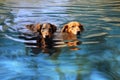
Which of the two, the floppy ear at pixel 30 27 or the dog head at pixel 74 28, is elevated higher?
the floppy ear at pixel 30 27

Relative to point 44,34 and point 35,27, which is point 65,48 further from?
point 35,27

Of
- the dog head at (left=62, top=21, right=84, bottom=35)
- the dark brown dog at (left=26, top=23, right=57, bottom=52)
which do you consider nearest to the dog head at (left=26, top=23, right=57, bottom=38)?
the dark brown dog at (left=26, top=23, right=57, bottom=52)

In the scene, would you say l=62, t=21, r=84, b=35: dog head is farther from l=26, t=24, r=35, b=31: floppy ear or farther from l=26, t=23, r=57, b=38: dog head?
l=26, t=24, r=35, b=31: floppy ear

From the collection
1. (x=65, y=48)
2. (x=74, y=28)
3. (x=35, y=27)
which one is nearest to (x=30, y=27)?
(x=35, y=27)

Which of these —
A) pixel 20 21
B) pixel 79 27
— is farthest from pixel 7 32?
pixel 79 27

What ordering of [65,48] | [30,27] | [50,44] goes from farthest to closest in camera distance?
[30,27], [50,44], [65,48]

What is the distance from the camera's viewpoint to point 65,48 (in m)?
3.72

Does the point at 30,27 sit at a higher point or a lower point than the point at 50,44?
higher

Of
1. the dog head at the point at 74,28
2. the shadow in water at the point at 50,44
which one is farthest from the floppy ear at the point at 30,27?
the dog head at the point at 74,28

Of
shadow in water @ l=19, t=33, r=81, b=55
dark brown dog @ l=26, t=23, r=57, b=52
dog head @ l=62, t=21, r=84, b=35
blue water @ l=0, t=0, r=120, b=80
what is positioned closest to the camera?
blue water @ l=0, t=0, r=120, b=80

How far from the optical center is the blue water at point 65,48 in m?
3.08

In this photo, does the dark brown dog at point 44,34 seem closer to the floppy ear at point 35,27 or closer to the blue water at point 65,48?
the floppy ear at point 35,27

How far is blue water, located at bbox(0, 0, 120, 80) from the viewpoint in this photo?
3.08 m

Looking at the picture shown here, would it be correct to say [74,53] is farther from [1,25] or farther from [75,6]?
[75,6]
